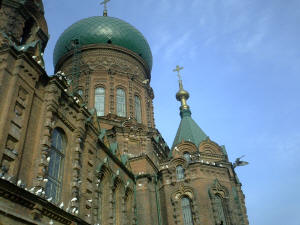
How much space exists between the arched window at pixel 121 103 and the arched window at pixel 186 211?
26.3ft

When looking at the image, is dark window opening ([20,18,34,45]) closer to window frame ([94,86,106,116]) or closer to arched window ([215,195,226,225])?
window frame ([94,86,106,116])

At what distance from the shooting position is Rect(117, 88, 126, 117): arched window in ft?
80.1

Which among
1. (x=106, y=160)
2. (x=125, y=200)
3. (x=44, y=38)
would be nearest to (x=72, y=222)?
(x=106, y=160)

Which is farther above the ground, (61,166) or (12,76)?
(12,76)

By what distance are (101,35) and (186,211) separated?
607 inches

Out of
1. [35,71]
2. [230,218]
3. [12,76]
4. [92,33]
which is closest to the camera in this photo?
[12,76]

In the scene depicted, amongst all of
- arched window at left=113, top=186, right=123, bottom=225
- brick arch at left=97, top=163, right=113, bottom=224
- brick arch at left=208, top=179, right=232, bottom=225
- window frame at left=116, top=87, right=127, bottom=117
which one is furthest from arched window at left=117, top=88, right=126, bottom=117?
brick arch at left=97, top=163, right=113, bottom=224

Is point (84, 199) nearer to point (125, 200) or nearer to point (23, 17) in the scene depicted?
point (125, 200)

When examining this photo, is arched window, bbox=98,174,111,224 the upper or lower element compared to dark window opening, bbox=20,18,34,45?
lower

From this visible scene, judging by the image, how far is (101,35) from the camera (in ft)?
88.6

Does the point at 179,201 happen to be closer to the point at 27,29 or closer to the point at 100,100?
the point at 100,100

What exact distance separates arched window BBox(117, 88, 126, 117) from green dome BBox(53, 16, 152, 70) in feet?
13.8

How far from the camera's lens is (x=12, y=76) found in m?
10.5

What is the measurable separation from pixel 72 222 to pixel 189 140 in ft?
42.1
